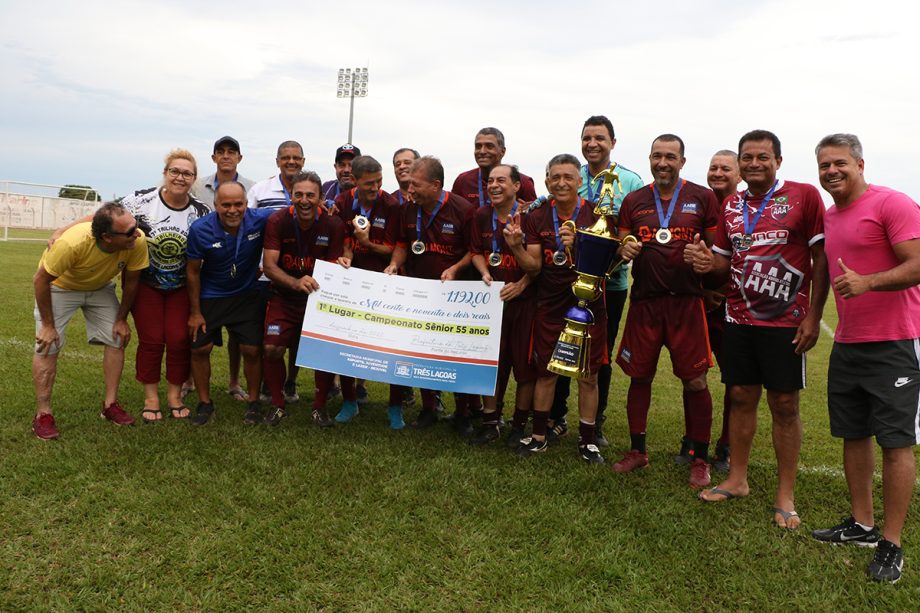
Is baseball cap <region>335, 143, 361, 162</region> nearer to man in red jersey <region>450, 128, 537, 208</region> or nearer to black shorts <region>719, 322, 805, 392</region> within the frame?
man in red jersey <region>450, 128, 537, 208</region>

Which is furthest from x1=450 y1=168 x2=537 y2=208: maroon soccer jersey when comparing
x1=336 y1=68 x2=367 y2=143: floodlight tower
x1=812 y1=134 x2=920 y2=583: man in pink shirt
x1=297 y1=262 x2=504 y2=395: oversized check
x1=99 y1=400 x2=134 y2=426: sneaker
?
x1=336 y1=68 x2=367 y2=143: floodlight tower

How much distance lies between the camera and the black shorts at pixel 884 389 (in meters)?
3.35

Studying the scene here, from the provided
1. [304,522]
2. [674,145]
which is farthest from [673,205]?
[304,522]

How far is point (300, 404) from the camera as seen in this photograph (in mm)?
6051

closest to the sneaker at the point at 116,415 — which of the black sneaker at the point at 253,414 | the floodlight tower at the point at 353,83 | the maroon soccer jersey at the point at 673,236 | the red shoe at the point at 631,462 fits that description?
the black sneaker at the point at 253,414

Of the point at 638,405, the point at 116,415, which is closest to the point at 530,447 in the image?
the point at 638,405

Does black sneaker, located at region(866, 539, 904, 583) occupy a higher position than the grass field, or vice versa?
black sneaker, located at region(866, 539, 904, 583)

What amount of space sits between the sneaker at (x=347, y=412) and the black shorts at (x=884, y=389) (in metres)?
3.70

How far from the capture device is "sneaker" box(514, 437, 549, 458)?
4.89m

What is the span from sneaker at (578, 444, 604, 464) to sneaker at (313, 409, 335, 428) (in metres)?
2.08

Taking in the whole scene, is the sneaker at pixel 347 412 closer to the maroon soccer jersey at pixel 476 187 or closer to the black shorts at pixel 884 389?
the maroon soccer jersey at pixel 476 187

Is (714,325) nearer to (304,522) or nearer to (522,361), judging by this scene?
(522,361)

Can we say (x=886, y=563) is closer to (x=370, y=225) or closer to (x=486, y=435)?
(x=486, y=435)

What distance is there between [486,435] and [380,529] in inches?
67.2
